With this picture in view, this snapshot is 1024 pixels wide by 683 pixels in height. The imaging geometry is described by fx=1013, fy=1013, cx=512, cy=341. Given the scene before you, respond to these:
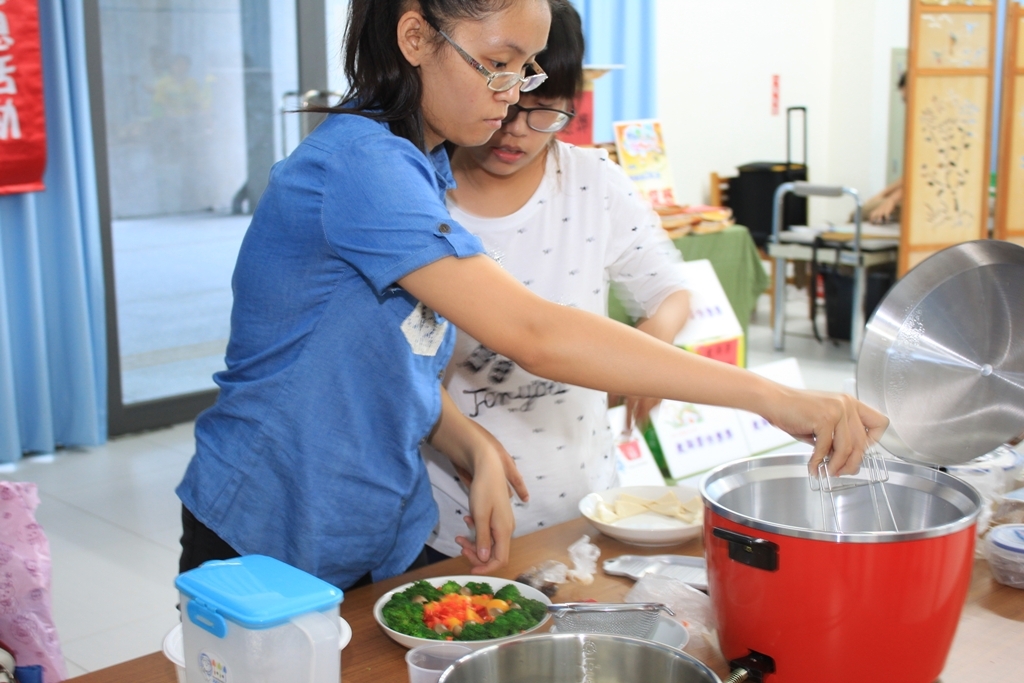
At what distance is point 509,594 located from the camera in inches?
41.7

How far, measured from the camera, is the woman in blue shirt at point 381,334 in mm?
963

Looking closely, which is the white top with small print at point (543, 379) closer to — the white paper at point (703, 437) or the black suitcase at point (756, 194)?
the white paper at point (703, 437)

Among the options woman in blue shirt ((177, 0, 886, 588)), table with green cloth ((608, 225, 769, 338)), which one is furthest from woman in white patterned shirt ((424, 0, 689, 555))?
table with green cloth ((608, 225, 769, 338))

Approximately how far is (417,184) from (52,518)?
2723 mm

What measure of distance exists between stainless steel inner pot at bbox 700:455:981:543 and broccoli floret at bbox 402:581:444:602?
305mm

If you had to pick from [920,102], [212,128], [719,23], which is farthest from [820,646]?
[719,23]

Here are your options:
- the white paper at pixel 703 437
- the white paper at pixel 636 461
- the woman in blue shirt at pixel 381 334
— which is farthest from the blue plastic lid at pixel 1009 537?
the white paper at pixel 703 437

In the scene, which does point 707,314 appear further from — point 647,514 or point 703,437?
point 647,514

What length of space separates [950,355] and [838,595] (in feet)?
1.51

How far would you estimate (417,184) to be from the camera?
38.0 inches

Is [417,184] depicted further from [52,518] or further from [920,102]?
[920,102]

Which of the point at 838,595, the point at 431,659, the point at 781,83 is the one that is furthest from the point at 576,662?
the point at 781,83

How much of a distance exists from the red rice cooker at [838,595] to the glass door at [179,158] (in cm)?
357

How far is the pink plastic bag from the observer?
4.27 ft
